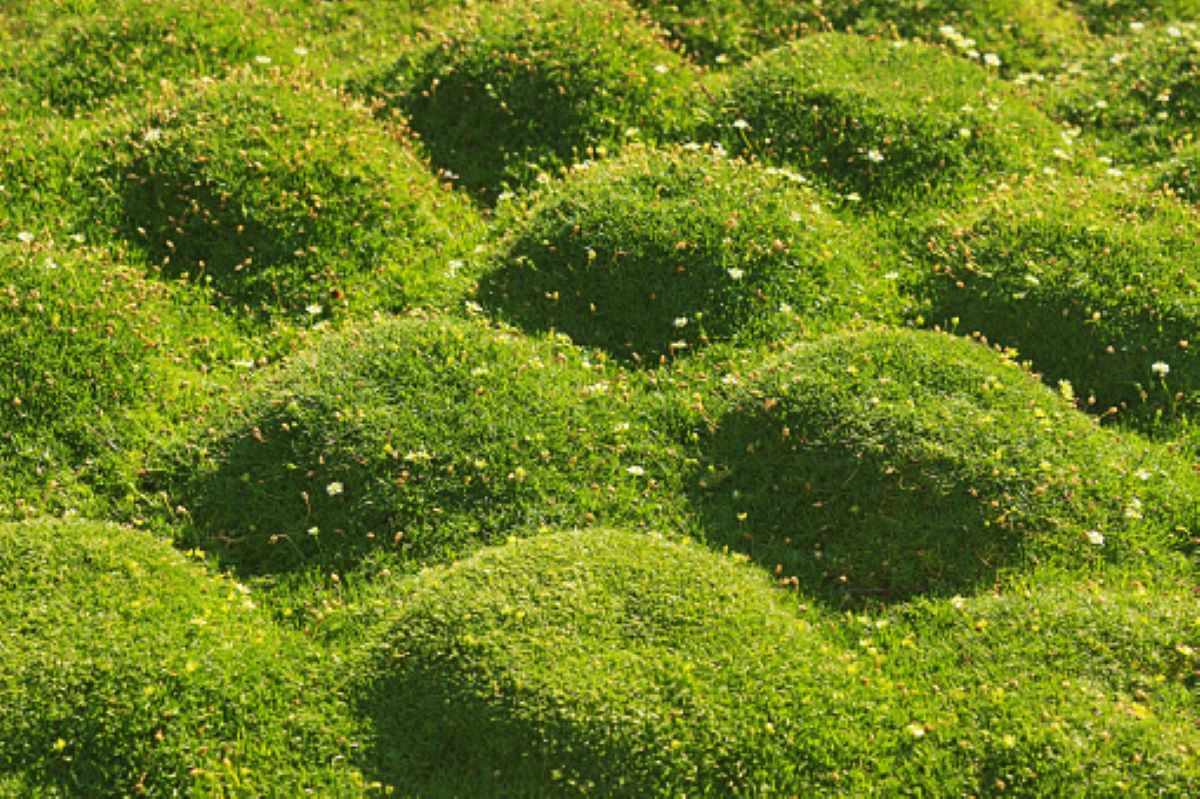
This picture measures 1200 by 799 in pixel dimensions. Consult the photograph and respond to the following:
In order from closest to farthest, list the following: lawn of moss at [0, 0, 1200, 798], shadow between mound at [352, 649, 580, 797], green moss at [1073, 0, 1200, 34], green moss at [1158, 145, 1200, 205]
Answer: shadow between mound at [352, 649, 580, 797], lawn of moss at [0, 0, 1200, 798], green moss at [1158, 145, 1200, 205], green moss at [1073, 0, 1200, 34]

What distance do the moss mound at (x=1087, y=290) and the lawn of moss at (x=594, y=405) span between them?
0.04 m

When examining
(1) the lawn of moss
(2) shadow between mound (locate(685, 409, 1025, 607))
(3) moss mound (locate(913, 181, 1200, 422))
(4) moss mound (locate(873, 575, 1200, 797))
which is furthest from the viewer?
(3) moss mound (locate(913, 181, 1200, 422))

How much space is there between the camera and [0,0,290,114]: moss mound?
12.2m

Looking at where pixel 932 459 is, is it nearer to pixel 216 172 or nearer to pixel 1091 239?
pixel 1091 239

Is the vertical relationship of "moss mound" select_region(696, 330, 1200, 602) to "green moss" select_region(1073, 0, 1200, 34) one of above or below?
below

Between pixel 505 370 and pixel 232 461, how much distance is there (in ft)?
5.97

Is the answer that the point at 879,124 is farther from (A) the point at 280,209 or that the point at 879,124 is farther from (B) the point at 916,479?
(A) the point at 280,209

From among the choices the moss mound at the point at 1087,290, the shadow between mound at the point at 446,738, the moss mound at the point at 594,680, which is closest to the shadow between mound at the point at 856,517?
the moss mound at the point at 594,680

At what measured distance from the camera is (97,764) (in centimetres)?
704

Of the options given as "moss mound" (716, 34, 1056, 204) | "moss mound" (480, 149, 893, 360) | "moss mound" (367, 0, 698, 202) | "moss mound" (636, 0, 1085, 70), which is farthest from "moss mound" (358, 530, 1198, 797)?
"moss mound" (636, 0, 1085, 70)

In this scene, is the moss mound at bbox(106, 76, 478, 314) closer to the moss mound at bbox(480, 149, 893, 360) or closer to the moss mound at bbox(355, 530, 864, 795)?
the moss mound at bbox(480, 149, 893, 360)

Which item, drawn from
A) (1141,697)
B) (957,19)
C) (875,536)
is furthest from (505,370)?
(957,19)

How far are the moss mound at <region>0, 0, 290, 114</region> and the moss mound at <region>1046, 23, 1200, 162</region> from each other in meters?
7.14

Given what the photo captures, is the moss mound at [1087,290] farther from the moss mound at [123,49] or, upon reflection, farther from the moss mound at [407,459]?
the moss mound at [123,49]
